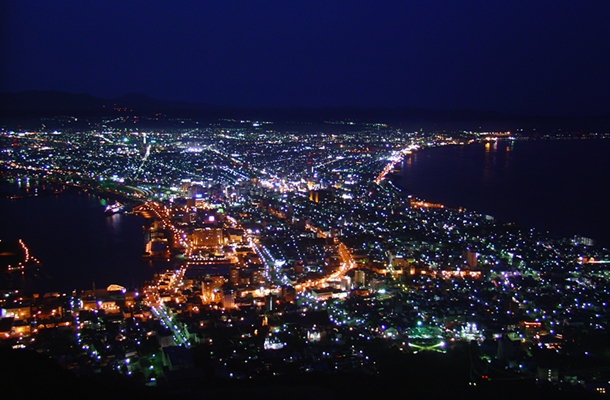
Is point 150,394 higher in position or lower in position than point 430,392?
higher

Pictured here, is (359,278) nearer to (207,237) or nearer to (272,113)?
(207,237)

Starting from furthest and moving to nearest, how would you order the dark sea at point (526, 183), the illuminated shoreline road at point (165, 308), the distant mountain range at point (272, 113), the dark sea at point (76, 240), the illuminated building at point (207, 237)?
the dark sea at point (526, 183) < the distant mountain range at point (272, 113) < the illuminated building at point (207, 237) < the dark sea at point (76, 240) < the illuminated shoreline road at point (165, 308)

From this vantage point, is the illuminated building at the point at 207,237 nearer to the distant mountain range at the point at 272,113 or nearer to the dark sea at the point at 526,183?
the distant mountain range at the point at 272,113

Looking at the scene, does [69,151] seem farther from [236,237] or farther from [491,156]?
[491,156]

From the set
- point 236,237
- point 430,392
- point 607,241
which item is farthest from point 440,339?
point 607,241

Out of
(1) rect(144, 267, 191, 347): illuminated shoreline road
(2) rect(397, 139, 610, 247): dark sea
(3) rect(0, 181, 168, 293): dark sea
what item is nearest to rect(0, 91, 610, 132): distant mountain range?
(3) rect(0, 181, 168, 293): dark sea

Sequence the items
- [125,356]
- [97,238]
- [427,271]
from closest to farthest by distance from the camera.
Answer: [125,356] → [427,271] → [97,238]

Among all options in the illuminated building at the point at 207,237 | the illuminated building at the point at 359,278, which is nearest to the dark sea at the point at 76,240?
the illuminated building at the point at 207,237
